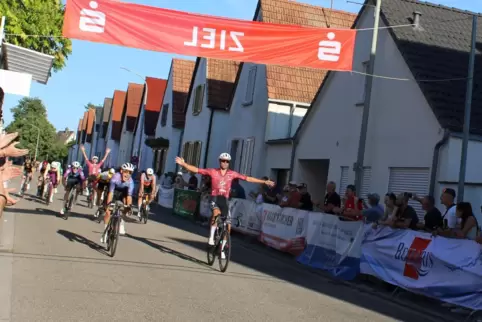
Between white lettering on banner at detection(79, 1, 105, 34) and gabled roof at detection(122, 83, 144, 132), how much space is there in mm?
51666

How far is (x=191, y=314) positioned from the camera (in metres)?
8.64

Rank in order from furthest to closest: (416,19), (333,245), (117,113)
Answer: (117,113) → (416,19) → (333,245)

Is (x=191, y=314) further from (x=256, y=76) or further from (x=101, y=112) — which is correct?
(x=101, y=112)

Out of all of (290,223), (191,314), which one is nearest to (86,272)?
(191,314)

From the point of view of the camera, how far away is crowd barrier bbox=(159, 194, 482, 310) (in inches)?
441

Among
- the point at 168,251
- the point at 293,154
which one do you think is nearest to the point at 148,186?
the point at 293,154

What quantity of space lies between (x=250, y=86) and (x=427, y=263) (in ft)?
68.7

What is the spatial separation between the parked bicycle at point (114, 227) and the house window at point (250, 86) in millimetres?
17924

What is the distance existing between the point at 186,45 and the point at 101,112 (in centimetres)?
7624

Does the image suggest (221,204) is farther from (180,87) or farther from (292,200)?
(180,87)

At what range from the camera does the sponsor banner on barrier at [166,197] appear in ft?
110

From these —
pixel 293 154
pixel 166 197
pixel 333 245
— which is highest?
pixel 293 154

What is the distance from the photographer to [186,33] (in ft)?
43.1

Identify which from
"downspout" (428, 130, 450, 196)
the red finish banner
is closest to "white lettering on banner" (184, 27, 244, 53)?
the red finish banner
